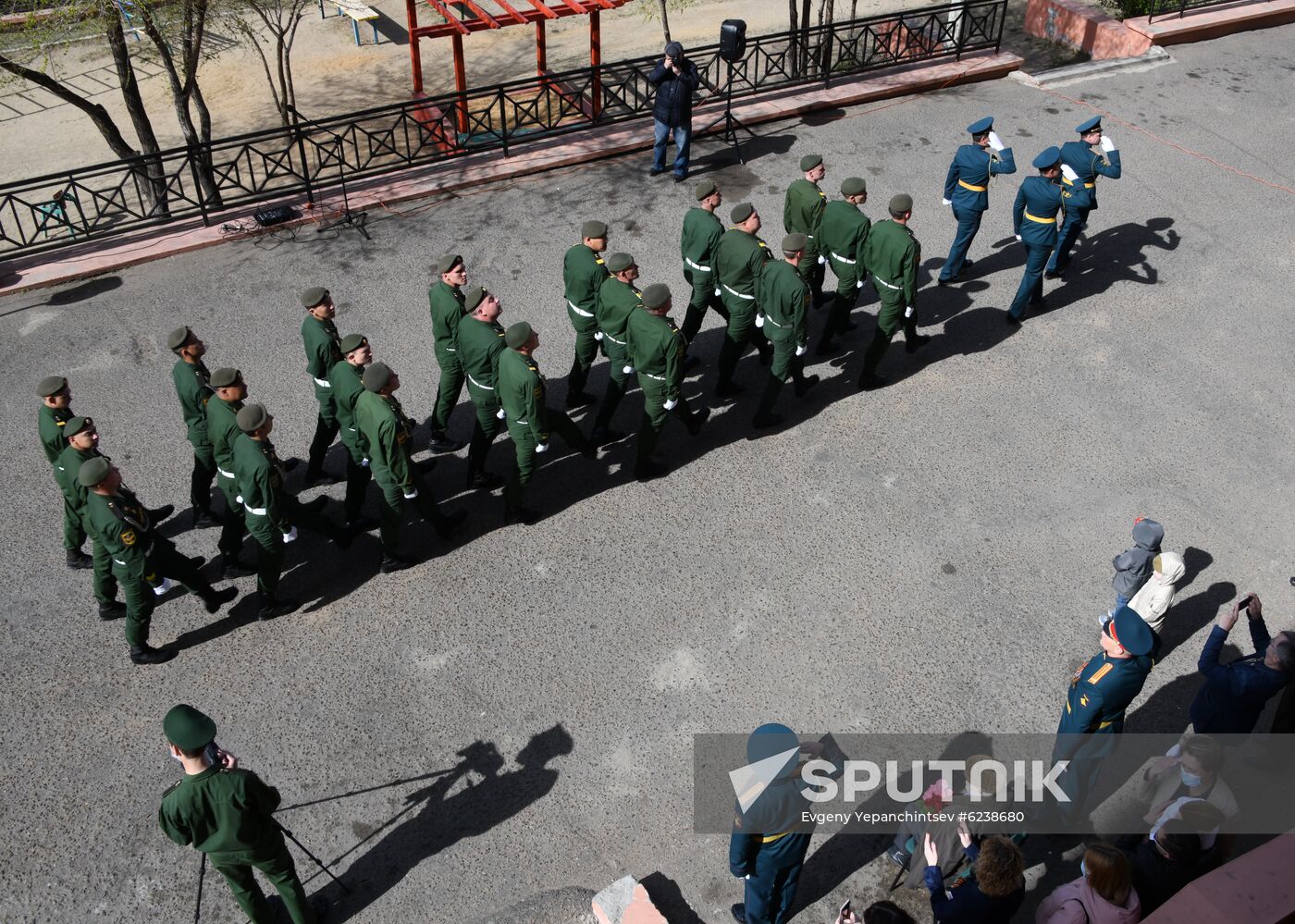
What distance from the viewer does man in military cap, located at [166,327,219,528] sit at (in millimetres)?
8031

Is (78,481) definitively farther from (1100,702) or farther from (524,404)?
(1100,702)

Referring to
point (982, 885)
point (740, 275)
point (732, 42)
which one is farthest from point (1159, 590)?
point (732, 42)

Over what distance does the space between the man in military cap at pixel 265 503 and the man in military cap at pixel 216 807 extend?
214 cm

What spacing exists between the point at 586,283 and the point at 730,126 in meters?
5.90

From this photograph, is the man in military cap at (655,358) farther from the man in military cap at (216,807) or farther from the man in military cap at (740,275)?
the man in military cap at (216,807)

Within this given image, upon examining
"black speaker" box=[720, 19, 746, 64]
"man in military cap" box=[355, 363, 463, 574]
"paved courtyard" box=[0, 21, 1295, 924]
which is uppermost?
"black speaker" box=[720, 19, 746, 64]

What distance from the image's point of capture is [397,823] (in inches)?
261

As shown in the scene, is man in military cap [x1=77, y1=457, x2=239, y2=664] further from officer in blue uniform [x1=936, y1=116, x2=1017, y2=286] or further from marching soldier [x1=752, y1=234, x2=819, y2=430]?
officer in blue uniform [x1=936, y1=116, x2=1017, y2=286]

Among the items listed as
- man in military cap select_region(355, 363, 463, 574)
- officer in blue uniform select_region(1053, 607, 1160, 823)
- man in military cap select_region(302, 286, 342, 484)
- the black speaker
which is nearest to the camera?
officer in blue uniform select_region(1053, 607, 1160, 823)

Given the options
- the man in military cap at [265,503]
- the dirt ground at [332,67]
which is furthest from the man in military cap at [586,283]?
the dirt ground at [332,67]

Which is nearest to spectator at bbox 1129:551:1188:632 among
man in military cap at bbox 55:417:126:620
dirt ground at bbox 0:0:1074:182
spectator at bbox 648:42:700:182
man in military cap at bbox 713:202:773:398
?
man in military cap at bbox 713:202:773:398

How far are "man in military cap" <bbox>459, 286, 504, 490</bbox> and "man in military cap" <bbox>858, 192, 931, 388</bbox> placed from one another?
342 centimetres

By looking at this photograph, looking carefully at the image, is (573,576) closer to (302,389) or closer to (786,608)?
(786,608)

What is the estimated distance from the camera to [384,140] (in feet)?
43.8
